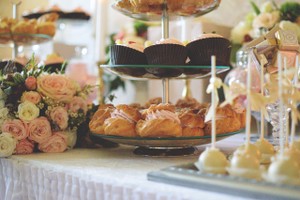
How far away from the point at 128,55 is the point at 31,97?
9.2 inches

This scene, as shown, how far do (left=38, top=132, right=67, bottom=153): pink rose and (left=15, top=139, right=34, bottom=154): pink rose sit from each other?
2cm

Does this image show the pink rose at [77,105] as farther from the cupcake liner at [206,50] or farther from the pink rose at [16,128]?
the cupcake liner at [206,50]

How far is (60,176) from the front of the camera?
795mm

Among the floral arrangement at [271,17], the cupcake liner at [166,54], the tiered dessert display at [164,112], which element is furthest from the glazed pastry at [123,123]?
the floral arrangement at [271,17]

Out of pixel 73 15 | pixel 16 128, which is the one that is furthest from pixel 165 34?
pixel 73 15

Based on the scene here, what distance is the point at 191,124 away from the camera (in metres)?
0.86

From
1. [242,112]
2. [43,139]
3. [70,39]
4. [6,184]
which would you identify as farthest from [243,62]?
[70,39]

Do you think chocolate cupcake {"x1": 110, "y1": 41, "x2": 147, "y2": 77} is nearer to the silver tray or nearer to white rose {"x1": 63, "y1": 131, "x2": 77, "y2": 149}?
white rose {"x1": 63, "y1": 131, "x2": 77, "y2": 149}

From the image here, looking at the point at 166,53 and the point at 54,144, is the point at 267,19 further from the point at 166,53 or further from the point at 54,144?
the point at 54,144

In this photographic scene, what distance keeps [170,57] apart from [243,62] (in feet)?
1.69

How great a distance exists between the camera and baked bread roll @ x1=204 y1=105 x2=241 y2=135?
34.9 inches

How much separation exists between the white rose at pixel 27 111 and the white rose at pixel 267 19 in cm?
80

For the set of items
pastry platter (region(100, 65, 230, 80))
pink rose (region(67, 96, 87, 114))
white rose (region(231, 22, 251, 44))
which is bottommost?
pink rose (region(67, 96, 87, 114))

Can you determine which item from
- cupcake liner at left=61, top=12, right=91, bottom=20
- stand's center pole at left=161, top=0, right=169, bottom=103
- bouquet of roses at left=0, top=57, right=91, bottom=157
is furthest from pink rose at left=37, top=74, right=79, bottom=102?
cupcake liner at left=61, top=12, right=91, bottom=20
